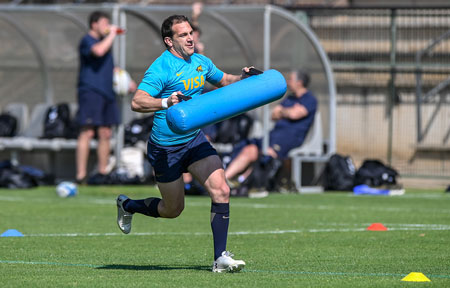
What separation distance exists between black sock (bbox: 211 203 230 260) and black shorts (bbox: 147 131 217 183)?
0.40 meters

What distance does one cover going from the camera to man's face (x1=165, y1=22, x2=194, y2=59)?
768 centimetres

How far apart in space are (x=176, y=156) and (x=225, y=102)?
2.10 ft

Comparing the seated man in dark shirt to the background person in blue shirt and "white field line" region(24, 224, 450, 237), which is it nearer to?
the background person in blue shirt

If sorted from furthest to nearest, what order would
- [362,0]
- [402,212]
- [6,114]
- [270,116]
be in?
1. [362,0]
2. [6,114]
3. [270,116]
4. [402,212]

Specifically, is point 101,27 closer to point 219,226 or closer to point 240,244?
point 240,244

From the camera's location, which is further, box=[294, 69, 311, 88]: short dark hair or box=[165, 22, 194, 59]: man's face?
box=[294, 69, 311, 88]: short dark hair

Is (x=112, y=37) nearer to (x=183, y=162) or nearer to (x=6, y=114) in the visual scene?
(x=6, y=114)

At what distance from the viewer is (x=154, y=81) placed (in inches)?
297

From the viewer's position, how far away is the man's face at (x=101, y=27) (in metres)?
16.3

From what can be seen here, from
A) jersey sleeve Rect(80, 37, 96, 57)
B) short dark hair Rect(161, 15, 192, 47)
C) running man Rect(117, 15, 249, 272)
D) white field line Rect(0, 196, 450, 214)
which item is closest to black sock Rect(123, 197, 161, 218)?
running man Rect(117, 15, 249, 272)

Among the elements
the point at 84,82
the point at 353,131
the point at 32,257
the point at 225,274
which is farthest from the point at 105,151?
the point at 225,274

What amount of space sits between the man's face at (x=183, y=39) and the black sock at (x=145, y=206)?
1173 mm

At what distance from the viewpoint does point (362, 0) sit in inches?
1002

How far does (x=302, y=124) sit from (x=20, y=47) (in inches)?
242
